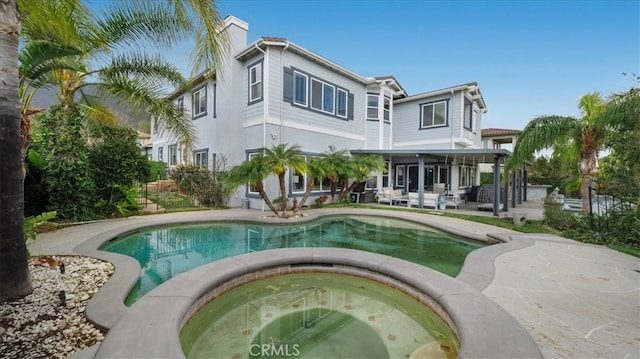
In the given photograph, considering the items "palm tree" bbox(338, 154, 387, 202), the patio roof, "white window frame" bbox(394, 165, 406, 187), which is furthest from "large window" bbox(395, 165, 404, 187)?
"palm tree" bbox(338, 154, 387, 202)

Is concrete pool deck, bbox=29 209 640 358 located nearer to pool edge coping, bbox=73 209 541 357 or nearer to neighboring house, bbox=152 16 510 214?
pool edge coping, bbox=73 209 541 357

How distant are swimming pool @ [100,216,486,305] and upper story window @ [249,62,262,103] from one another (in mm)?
6337

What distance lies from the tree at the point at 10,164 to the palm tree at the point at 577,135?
13.7 m

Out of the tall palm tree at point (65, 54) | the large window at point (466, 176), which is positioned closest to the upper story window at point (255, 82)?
the tall palm tree at point (65, 54)

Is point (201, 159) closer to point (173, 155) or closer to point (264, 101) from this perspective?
point (173, 155)

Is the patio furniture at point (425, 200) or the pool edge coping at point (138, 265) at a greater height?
the patio furniture at point (425, 200)

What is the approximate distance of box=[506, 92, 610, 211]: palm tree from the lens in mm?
10156

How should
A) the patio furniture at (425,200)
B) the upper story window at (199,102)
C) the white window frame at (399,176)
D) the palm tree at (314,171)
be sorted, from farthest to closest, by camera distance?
the white window frame at (399,176)
the upper story window at (199,102)
the patio furniture at (425,200)
the palm tree at (314,171)

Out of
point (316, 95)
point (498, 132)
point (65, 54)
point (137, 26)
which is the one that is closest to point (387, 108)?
point (316, 95)

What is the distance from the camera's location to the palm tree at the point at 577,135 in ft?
33.3

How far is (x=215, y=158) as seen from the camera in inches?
632

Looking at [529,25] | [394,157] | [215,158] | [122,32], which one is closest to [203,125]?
[215,158]

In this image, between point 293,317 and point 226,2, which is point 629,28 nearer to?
point 226,2

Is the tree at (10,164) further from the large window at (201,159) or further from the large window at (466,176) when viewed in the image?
the large window at (466,176)
